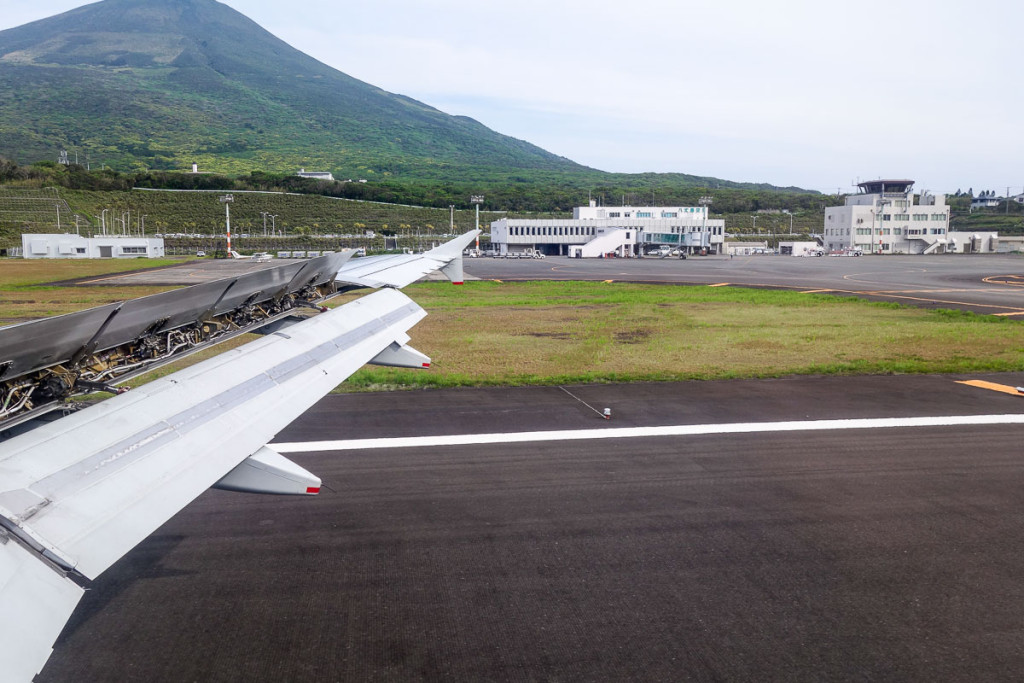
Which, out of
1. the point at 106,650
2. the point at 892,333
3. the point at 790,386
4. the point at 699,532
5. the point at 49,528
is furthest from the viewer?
the point at 892,333

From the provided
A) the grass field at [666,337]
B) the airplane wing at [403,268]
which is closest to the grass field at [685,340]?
the grass field at [666,337]

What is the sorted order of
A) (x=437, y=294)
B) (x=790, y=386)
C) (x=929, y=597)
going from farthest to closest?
1. (x=437, y=294)
2. (x=790, y=386)
3. (x=929, y=597)

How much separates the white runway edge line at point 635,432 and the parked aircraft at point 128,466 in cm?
422

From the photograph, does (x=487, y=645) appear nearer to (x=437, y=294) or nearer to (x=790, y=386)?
(x=790, y=386)

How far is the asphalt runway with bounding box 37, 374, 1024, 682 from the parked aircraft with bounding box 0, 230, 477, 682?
6.19ft

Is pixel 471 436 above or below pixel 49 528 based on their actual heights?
below

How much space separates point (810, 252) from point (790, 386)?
4327 inches

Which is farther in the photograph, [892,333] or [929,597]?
[892,333]

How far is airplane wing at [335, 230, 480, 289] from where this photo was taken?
9398 mm

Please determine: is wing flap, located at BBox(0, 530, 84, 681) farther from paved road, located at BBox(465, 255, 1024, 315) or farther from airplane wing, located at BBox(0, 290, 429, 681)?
paved road, located at BBox(465, 255, 1024, 315)

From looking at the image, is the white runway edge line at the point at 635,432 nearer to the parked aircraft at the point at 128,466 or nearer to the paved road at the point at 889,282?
the parked aircraft at the point at 128,466

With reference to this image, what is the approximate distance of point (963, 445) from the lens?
10.7 meters

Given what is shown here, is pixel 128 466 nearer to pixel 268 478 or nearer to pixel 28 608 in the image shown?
pixel 268 478

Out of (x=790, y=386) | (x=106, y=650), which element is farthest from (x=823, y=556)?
(x=790, y=386)
